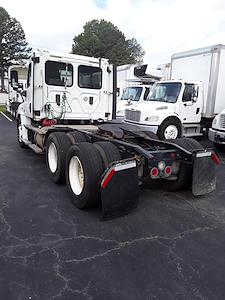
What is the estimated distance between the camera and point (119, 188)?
142 inches

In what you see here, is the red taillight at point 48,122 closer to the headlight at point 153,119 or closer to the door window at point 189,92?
the headlight at point 153,119

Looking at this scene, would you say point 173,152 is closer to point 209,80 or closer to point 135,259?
point 135,259

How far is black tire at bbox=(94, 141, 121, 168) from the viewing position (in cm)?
401

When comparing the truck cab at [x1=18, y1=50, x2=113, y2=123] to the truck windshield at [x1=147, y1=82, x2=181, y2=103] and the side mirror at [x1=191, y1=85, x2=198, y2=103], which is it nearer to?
the truck windshield at [x1=147, y1=82, x2=181, y2=103]

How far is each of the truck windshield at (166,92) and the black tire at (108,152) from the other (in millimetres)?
6278

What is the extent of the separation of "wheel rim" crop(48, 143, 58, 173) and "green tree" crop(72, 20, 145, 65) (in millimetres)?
61169

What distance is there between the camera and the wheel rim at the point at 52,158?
5483mm

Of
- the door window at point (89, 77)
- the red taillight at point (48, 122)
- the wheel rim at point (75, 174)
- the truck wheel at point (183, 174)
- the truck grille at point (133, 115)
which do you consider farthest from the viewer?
the truck grille at point (133, 115)

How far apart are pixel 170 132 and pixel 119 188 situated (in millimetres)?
6461

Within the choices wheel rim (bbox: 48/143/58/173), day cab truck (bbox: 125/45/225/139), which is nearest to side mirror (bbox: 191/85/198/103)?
day cab truck (bbox: 125/45/225/139)

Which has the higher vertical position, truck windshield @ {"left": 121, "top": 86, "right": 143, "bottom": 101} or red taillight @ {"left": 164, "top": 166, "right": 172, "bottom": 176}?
truck windshield @ {"left": 121, "top": 86, "right": 143, "bottom": 101}

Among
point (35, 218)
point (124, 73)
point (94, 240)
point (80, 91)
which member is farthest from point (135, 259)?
point (124, 73)

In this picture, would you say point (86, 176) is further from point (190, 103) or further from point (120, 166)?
point (190, 103)

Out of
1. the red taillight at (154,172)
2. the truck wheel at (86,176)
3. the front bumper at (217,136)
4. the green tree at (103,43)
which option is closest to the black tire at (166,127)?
the front bumper at (217,136)
